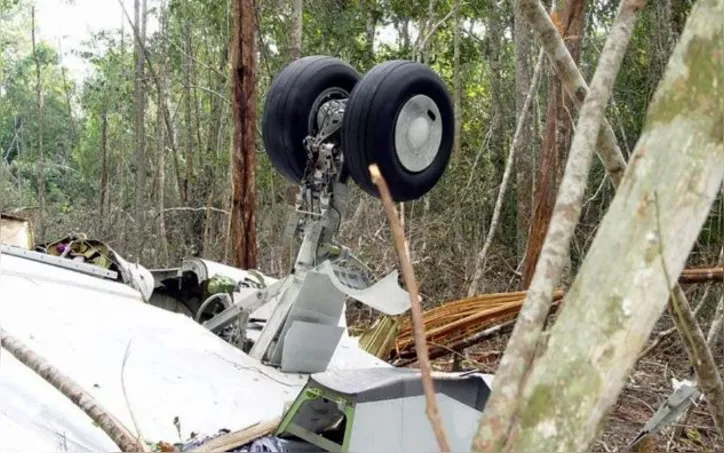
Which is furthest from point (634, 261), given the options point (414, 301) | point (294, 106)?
point (294, 106)

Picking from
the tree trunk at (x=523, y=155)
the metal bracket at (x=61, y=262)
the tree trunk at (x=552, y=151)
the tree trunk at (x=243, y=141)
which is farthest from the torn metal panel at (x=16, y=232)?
the tree trunk at (x=523, y=155)

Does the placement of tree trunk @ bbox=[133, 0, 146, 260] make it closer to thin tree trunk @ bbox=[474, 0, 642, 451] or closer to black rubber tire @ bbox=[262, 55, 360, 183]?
black rubber tire @ bbox=[262, 55, 360, 183]

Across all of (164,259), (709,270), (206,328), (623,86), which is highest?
(623,86)

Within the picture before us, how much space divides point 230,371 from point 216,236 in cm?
960

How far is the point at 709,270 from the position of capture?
18.2 ft

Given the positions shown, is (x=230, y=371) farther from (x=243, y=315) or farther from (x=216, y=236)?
(x=216, y=236)

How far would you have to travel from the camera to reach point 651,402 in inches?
253

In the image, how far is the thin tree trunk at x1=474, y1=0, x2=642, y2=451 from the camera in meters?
1.13

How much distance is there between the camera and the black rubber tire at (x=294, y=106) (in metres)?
5.18

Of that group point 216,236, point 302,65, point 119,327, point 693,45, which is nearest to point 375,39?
point 216,236

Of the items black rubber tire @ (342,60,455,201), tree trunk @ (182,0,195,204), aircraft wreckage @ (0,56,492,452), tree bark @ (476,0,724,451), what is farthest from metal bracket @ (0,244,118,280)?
tree trunk @ (182,0,195,204)

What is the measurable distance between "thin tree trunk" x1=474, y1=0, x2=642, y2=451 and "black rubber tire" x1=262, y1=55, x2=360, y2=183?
12.1ft

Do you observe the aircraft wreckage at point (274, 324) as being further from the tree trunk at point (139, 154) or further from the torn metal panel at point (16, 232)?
the tree trunk at point (139, 154)

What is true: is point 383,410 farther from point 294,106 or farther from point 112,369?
point 294,106
